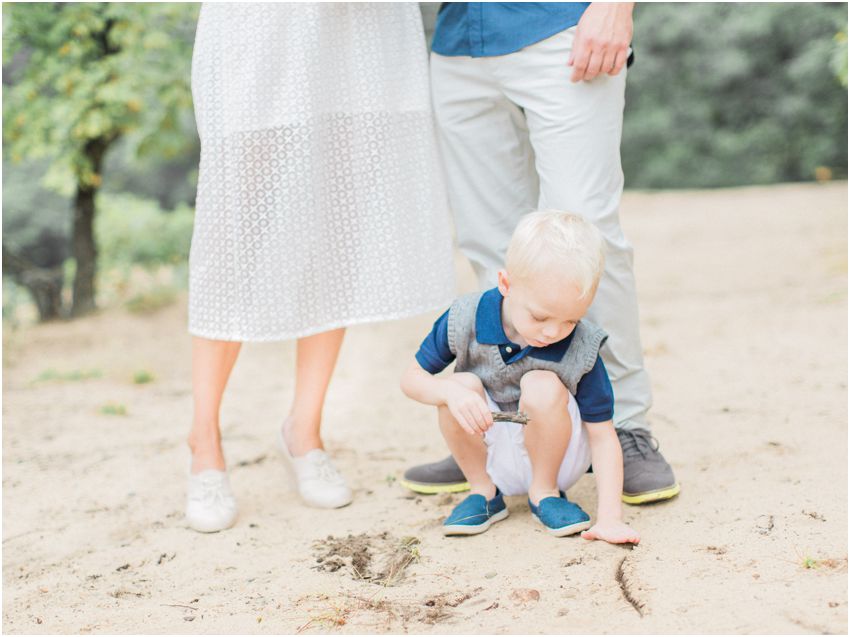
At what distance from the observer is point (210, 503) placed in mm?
2277

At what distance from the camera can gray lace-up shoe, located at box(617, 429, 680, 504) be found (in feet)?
7.04

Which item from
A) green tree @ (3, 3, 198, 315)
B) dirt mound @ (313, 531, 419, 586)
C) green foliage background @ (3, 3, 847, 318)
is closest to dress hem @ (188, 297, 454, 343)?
dirt mound @ (313, 531, 419, 586)

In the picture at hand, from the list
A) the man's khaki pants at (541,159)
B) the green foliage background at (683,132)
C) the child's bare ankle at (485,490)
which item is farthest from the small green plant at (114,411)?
the green foliage background at (683,132)

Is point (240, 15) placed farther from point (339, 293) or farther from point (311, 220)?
point (339, 293)

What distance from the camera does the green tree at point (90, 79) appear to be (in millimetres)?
4348

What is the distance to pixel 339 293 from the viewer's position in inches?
91.8

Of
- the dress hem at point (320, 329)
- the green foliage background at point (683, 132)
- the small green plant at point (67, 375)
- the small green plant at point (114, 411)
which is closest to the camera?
the dress hem at point (320, 329)

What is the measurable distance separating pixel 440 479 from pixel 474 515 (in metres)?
0.31

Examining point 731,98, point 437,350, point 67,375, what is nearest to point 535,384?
point 437,350

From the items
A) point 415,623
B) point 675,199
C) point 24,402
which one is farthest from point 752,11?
point 415,623

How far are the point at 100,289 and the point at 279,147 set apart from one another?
3.68m

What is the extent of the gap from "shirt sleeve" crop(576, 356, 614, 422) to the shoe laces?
0.23 m

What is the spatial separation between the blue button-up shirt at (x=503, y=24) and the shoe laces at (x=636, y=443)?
922 mm

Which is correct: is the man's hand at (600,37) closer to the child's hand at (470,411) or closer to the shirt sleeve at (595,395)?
the shirt sleeve at (595,395)
